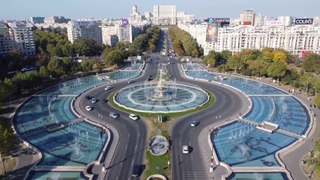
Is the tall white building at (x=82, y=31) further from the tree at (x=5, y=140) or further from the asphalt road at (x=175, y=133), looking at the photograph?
the tree at (x=5, y=140)

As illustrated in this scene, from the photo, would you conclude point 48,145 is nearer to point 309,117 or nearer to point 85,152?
point 85,152

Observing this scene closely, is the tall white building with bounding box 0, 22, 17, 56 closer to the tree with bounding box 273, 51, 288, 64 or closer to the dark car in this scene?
the dark car

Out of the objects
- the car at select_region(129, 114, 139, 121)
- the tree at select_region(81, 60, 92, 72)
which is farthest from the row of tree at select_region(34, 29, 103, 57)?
the car at select_region(129, 114, 139, 121)

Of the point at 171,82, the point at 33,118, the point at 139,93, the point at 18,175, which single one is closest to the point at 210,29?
the point at 171,82

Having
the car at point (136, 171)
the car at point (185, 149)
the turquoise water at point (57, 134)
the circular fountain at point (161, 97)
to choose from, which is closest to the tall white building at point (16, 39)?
the turquoise water at point (57, 134)

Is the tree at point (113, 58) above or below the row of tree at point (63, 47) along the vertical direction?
below

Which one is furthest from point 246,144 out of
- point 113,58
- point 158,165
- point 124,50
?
point 124,50
